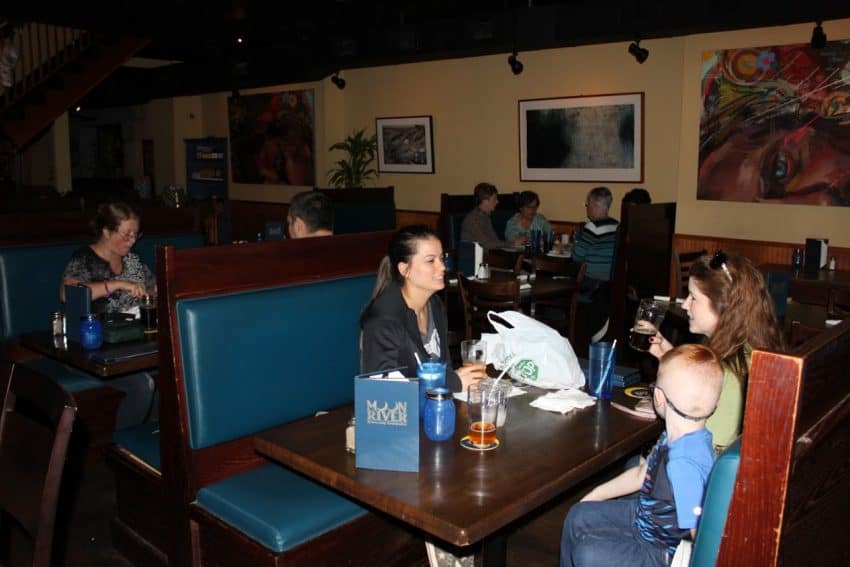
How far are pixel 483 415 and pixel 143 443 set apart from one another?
1553 mm

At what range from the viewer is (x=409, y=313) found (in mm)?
2654

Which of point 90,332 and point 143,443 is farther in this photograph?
point 90,332

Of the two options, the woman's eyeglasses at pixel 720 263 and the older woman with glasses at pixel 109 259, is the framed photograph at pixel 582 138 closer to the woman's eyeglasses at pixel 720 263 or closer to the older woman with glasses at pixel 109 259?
the older woman with glasses at pixel 109 259

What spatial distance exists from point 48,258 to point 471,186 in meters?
6.25

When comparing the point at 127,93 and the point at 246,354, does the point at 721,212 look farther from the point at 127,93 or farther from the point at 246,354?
the point at 127,93

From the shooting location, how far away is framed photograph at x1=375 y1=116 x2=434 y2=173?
10.0 metres

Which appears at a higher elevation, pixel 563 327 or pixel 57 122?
pixel 57 122

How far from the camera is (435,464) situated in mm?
1876

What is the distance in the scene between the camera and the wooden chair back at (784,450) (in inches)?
41.6

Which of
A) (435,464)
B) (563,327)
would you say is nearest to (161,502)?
(435,464)

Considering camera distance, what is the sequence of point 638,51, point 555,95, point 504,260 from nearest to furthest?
point 504,260 < point 638,51 < point 555,95

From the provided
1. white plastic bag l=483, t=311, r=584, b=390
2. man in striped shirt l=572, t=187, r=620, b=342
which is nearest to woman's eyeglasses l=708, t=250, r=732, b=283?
white plastic bag l=483, t=311, r=584, b=390

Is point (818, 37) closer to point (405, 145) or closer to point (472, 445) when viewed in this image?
point (405, 145)

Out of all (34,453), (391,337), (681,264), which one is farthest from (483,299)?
(34,453)
